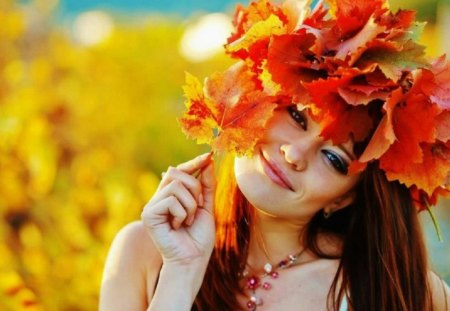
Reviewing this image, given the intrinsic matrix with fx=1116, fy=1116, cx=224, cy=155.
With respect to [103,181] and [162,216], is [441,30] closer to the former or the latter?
[103,181]

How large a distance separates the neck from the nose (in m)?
0.26

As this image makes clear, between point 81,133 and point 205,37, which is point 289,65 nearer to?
point 81,133

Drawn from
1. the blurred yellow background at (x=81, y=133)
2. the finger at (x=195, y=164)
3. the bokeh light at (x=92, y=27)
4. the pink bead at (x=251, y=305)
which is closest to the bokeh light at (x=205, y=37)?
the blurred yellow background at (x=81, y=133)

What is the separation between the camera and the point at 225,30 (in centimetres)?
533

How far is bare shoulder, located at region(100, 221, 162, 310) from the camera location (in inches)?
108

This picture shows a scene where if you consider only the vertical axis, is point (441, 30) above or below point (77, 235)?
below

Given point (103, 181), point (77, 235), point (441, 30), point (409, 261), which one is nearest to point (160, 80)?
point (103, 181)

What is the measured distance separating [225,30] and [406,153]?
9.80 ft

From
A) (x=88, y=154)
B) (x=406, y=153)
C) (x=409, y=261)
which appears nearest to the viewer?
(x=406, y=153)

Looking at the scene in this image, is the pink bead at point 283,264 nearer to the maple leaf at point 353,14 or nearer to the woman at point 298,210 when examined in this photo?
the woman at point 298,210

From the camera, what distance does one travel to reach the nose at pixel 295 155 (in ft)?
8.18

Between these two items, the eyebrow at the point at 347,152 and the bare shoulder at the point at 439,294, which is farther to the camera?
the bare shoulder at the point at 439,294

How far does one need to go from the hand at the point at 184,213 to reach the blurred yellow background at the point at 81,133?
3.09ft

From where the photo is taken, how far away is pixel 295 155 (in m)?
2.49
